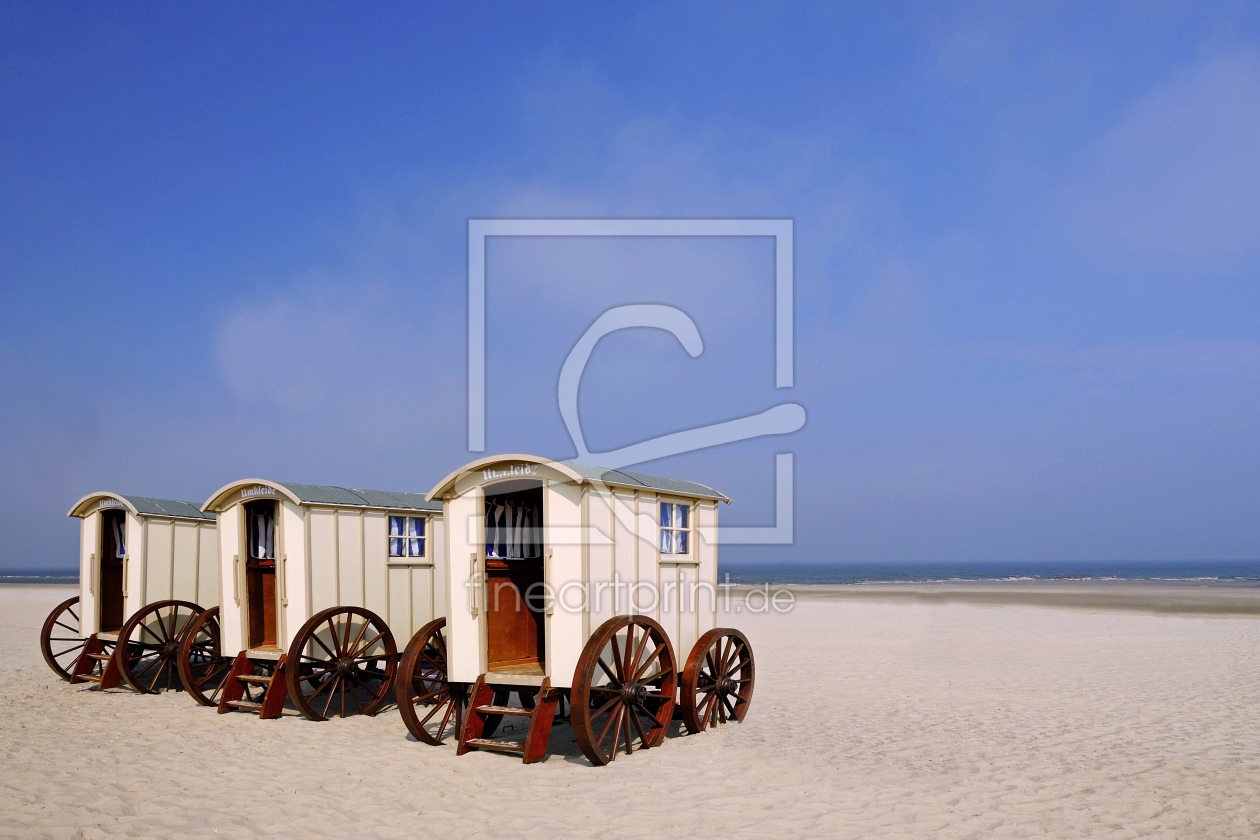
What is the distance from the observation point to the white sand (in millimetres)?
7172

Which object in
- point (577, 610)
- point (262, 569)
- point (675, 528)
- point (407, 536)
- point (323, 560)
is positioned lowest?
point (262, 569)

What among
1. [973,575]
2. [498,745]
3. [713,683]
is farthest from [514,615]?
[973,575]

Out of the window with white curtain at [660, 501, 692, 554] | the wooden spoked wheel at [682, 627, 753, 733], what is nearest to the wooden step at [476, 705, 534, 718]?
the wooden spoked wheel at [682, 627, 753, 733]

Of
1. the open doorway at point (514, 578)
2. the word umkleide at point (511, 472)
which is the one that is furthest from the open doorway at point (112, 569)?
the word umkleide at point (511, 472)

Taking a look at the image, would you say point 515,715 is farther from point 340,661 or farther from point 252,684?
point 252,684

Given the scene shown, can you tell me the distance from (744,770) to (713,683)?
7.05 feet

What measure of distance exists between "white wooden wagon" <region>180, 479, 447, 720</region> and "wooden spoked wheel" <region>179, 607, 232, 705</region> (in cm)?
3

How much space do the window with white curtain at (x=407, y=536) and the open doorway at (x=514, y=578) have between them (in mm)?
2450

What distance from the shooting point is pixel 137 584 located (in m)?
14.4

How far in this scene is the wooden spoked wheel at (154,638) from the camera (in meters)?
13.7

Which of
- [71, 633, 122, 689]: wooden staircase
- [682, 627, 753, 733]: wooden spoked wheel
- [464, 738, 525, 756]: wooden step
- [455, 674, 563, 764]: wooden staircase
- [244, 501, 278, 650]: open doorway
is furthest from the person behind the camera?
[71, 633, 122, 689]: wooden staircase

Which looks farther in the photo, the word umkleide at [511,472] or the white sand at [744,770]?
the word umkleide at [511,472]

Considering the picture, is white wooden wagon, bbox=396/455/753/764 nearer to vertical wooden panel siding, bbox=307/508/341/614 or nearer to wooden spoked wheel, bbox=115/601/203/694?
vertical wooden panel siding, bbox=307/508/341/614

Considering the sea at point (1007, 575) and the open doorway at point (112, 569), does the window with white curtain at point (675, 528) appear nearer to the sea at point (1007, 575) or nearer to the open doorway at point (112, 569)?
the open doorway at point (112, 569)
